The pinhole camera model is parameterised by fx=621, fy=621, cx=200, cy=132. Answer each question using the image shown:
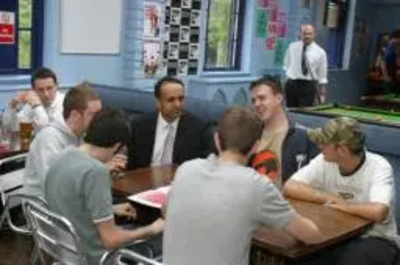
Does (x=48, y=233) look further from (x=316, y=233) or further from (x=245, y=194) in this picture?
(x=316, y=233)

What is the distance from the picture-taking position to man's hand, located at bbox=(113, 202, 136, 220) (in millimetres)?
2803

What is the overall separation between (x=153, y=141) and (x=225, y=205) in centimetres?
174

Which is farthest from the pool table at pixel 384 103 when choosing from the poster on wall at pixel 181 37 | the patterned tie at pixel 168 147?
the patterned tie at pixel 168 147

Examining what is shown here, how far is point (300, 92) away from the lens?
8.42 meters

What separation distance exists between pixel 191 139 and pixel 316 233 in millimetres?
1596

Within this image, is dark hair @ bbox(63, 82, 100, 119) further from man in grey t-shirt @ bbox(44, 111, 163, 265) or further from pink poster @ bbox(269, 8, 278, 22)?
pink poster @ bbox(269, 8, 278, 22)

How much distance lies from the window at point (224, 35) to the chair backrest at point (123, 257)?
6.33 metres

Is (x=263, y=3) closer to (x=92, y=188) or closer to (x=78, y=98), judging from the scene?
(x=78, y=98)

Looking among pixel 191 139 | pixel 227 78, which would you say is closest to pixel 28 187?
pixel 191 139

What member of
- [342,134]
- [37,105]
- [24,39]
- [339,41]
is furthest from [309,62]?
[342,134]

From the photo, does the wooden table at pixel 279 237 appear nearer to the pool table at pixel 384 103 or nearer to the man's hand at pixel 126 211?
the man's hand at pixel 126 211

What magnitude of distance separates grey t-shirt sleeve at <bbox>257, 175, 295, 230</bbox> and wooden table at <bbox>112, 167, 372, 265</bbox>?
0.70 ft

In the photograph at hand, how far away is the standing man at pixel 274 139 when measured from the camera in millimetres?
3203

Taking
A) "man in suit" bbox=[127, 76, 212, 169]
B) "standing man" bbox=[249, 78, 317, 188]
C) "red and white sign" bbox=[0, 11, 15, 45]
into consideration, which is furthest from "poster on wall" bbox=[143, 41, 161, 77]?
"standing man" bbox=[249, 78, 317, 188]
